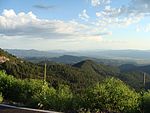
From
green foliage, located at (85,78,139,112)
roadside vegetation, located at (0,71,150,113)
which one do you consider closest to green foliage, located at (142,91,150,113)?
roadside vegetation, located at (0,71,150,113)

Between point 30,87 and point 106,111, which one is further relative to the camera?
point 30,87

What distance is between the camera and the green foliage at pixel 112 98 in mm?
9312

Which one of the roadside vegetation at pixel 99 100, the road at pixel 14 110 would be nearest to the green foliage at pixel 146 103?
the roadside vegetation at pixel 99 100

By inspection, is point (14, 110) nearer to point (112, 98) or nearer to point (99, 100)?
point (99, 100)

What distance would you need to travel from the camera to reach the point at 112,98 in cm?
941

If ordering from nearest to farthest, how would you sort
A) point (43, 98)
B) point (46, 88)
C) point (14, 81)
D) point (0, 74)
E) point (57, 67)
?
point (43, 98), point (46, 88), point (14, 81), point (0, 74), point (57, 67)

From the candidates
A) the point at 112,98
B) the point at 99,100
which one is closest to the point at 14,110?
the point at 99,100

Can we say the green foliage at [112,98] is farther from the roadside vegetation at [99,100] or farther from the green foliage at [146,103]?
the green foliage at [146,103]

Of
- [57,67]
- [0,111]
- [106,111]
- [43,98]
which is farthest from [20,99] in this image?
[57,67]

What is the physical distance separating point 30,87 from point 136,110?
13.4 feet

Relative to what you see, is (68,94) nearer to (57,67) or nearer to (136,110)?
(136,110)

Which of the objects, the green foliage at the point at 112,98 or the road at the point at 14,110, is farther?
the green foliage at the point at 112,98

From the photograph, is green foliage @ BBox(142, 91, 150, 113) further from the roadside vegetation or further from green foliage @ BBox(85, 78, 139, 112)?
green foliage @ BBox(85, 78, 139, 112)

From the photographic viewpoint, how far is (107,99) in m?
9.36
